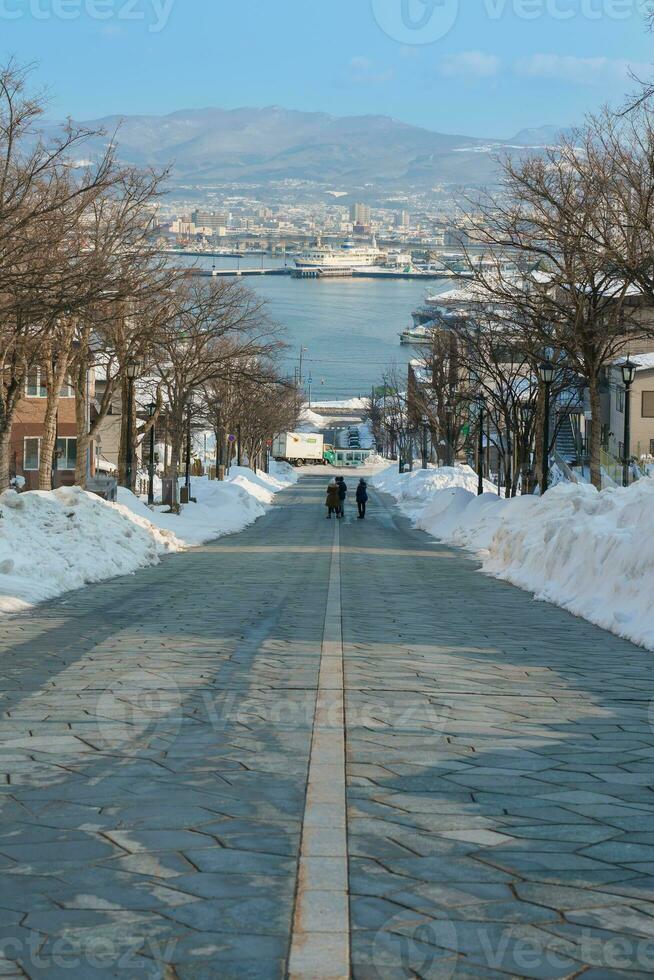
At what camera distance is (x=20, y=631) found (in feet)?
38.7

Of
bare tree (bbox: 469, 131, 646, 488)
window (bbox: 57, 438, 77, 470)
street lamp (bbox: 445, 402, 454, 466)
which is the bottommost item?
window (bbox: 57, 438, 77, 470)

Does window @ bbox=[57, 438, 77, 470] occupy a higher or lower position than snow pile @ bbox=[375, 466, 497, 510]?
higher

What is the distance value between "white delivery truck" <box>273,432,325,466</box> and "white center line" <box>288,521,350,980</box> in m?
115

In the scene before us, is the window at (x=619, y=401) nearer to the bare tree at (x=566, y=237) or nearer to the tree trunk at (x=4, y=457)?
the bare tree at (x=566, y=237)

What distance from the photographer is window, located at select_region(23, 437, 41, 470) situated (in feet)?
183

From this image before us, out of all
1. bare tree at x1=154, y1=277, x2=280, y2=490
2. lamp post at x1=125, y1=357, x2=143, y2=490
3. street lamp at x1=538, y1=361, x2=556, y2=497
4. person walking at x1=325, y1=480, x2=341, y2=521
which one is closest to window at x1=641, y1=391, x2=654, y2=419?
person walking at x1=325, y1=480, x2=341, y2=521

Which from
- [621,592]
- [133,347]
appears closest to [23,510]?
[621,592]

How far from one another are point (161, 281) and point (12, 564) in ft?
54.4

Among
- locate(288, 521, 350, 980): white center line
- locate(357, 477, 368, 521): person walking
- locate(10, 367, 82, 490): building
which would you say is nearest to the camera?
locate(288, 521, 350, 980): white center line

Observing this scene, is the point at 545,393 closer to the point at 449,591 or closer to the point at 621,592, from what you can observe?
the point at 449,591

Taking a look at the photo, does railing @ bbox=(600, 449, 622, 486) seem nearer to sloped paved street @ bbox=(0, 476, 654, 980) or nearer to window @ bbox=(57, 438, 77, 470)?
window @ bbox=(57, 438, 77, 470)

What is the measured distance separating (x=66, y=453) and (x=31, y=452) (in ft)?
5.27

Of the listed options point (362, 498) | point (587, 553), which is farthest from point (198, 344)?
point (587, 553)

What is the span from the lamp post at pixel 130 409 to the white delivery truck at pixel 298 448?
8516cm
